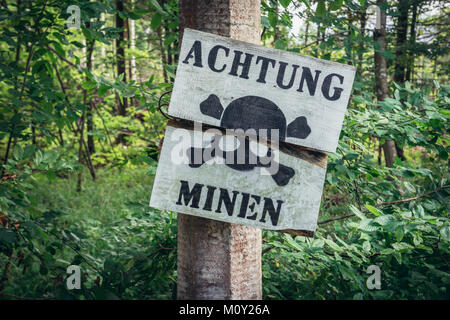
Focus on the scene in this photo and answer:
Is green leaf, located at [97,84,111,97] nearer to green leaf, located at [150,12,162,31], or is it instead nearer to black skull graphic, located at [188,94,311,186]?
green leaf, located at [150,12,162,31]

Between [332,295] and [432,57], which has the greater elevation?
[432,57]

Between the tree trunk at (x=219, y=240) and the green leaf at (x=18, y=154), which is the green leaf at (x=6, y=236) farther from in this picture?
Answer: the tree trunk at (x=219, y=240)

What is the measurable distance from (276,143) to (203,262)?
521mm

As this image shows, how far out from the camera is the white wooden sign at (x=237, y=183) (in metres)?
1.18

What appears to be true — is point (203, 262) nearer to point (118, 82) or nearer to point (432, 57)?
point (118, 82)

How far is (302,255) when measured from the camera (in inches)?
64.2

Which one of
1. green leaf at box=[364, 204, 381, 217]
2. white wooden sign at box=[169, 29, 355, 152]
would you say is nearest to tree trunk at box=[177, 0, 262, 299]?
white wooden sign at box=[169, 29, 355, 152]

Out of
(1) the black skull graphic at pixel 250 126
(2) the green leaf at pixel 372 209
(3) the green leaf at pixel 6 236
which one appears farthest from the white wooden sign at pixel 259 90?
(3) the green leaf at pixel 6 236

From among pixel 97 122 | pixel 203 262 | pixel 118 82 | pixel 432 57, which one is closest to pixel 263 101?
pixel 203 262

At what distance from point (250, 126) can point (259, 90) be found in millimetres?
136

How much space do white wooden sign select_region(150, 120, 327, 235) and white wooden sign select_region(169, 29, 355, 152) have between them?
0.07 metres

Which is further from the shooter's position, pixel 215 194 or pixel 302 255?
pixel 302 255
